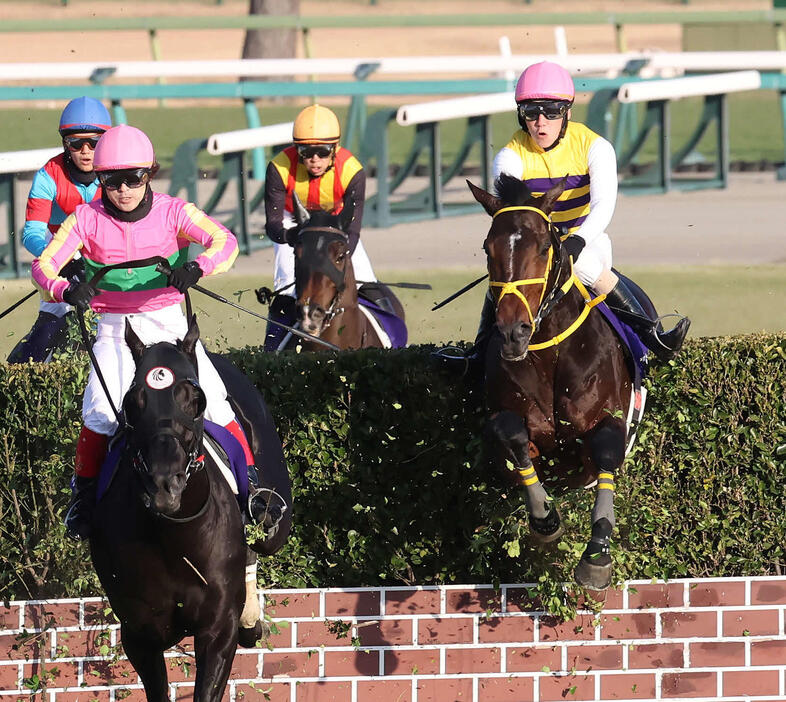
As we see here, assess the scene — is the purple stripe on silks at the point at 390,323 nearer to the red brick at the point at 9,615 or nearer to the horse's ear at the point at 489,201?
the horse's ear at the point at 489,201

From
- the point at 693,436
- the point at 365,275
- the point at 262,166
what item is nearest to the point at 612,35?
the point at 262,166

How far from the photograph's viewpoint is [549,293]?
6.04 meters

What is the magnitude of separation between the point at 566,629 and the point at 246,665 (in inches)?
53.5

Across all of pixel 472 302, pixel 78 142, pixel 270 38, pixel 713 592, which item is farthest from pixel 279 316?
pixel 270 38

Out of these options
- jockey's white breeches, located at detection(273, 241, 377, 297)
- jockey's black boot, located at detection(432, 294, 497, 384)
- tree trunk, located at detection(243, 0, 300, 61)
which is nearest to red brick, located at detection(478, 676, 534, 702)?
jockey's black boot, located at detection(432, 294, 497, 384)

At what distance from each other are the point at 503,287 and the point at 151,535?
157 cm

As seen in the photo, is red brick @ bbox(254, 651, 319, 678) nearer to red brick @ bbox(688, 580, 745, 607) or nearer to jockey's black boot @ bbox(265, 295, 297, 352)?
red brick @ bbox(688, 580, 745, 607)

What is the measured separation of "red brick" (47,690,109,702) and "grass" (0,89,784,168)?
1519 centimetres

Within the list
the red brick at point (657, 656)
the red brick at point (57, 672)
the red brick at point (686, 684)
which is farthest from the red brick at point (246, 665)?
the red brick at point (686, 684)

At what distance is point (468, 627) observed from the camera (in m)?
6.67

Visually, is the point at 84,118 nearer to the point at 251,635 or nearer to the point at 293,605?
the point at 293,605

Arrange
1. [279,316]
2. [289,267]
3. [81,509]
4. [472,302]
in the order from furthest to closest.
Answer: [472,302] → [289,267] → [279,316] → [81,509]

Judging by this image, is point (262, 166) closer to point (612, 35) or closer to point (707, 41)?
point (707, 41)

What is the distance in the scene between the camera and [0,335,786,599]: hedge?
666 centimetres
